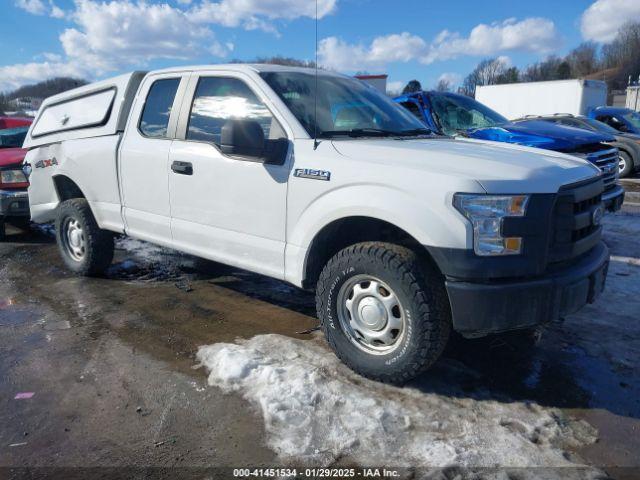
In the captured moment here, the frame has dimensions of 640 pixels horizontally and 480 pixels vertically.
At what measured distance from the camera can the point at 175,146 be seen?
13.9 ft

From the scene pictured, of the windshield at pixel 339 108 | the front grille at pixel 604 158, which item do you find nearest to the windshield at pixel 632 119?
the front grille at pixel 604 158

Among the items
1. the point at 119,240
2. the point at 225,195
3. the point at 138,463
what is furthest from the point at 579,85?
the point at 138,463

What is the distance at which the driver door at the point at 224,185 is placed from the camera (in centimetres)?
363

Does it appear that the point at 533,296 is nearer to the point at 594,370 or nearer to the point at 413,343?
the point at 413,343

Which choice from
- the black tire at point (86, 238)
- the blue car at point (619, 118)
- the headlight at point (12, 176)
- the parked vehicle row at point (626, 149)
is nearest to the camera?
the black tire at point (86, 238)

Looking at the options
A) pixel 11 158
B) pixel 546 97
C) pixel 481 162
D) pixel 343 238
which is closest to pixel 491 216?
pixel 481 162

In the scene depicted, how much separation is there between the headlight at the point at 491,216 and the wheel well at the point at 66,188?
440 centimetres

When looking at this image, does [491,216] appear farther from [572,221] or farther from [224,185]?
[224,185]

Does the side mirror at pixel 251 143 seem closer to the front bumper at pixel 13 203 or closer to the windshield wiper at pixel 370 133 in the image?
the windshield wiper at pixel 370 133

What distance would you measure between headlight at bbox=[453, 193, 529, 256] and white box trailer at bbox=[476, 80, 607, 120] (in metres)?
24.6

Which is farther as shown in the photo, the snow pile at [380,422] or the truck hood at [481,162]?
the truck hood at [481,162]

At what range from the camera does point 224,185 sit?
3859mm

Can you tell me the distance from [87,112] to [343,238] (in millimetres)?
3293

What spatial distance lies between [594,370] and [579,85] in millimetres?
24743
